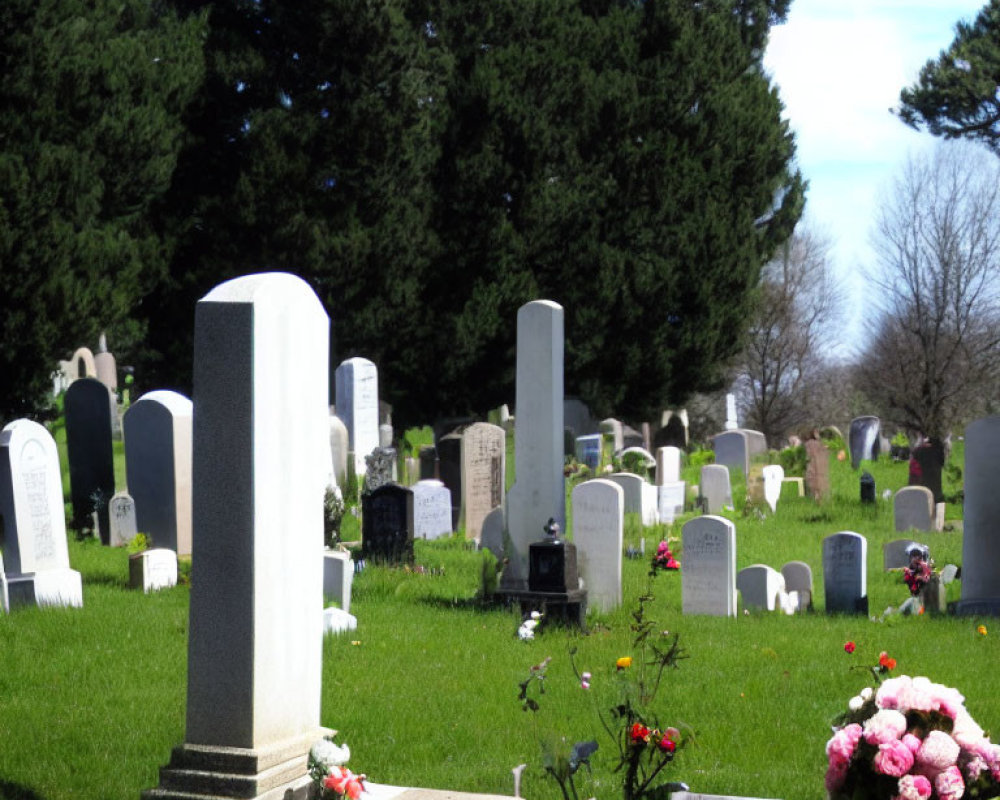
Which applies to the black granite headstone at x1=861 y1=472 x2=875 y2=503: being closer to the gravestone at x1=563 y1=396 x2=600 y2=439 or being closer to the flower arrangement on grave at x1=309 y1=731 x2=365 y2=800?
the gravestone at x1=563 y1=396 x2=600 y2=439

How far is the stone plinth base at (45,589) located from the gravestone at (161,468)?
2702 millimetres

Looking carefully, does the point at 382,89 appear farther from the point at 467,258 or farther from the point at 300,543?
the point at 300,543

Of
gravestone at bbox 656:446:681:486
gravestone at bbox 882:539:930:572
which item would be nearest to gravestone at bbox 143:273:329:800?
gravestone at bbox 882:539:930:572

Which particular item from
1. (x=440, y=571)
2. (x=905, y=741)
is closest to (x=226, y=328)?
(x=905, y=741)

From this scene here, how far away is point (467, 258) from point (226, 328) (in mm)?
20363

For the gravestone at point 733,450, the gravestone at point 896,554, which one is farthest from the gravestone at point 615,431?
the gravestone at point 896,554

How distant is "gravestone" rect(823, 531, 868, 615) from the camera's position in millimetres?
10992

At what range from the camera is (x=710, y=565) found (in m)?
10.9

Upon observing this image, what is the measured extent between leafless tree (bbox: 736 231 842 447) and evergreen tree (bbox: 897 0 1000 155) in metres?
12.3

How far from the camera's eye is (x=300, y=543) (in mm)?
5242

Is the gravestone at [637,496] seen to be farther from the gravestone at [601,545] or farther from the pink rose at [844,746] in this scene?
the pink rose at [844,746]

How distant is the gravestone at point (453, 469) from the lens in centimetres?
1631

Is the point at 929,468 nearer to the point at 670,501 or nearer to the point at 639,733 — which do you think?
the point at 670,501

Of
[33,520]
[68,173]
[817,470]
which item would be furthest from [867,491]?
[33,520]
